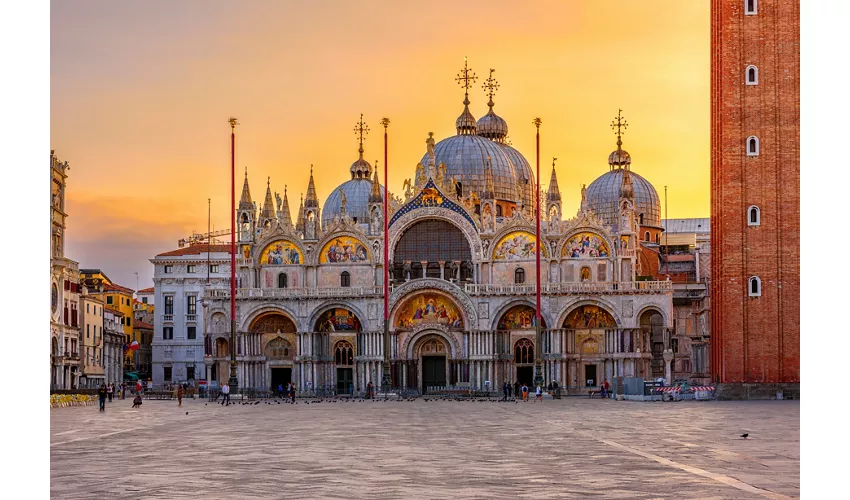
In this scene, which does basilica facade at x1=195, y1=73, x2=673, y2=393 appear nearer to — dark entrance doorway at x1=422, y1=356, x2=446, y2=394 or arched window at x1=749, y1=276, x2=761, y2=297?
dark entrance doorway at x1=422, y1=356, x2=446, y2=394

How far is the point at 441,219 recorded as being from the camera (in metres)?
70.7

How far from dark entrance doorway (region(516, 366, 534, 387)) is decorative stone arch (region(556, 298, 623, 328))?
3.19 m

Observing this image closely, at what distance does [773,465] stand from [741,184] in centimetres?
3441

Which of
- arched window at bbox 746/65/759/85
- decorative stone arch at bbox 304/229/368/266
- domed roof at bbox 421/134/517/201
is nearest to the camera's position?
arched window at bbox 746/65/759/85

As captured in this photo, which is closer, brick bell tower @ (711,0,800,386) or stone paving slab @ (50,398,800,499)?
stone paving slab @ (50,398,800,499)

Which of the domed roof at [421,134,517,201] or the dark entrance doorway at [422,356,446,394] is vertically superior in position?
the domed roof at [421,134,517,201]

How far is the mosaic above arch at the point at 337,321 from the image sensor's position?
71.2 m

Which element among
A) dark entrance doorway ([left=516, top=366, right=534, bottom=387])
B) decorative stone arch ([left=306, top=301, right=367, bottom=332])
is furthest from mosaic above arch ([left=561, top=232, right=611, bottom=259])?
decorative stone arch ([left=306, top=301, right=367, bottom=332])

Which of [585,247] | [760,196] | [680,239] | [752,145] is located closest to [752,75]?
[752,145]

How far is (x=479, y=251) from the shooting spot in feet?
229

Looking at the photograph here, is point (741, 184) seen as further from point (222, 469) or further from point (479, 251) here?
point (222, 469)

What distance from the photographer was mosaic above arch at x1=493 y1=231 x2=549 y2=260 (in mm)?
69312
